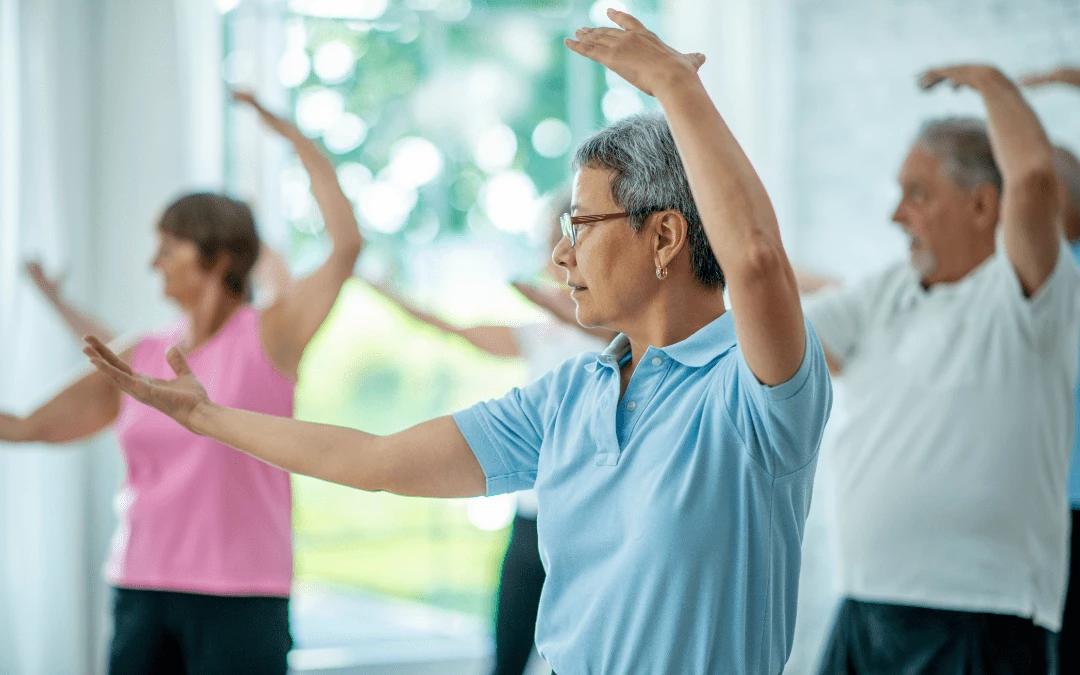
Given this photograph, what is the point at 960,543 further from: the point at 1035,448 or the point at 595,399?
the point at 595,399

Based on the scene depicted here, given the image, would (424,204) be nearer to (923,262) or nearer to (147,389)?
(923,262)

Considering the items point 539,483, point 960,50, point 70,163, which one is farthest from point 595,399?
point 960,50

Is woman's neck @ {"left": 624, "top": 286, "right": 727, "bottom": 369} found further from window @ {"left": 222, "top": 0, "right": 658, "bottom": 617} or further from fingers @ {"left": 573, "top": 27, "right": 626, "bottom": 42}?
window @ {"left": 222, "top": 0, "right": 658, "bottom": 617}

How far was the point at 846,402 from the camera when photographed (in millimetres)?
2248

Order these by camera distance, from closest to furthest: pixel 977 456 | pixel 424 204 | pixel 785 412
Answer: pixel 785 412 → pixel 977 456 → pixel 424 204

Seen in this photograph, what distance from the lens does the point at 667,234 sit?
123 centimetres

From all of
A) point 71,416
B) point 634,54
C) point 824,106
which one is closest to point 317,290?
point 71,416

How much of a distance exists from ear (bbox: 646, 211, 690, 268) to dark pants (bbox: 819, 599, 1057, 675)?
1.23 meters

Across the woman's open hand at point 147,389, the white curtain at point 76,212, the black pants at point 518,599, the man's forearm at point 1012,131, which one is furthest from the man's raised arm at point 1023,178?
the white curtain at point 76,212

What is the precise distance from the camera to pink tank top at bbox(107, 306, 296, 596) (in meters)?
2.07

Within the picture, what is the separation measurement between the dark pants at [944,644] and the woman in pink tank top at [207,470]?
50.0 inches

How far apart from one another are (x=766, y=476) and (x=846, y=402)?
1206 millimetres

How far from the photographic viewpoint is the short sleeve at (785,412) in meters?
1.03

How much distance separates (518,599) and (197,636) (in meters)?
0.87
